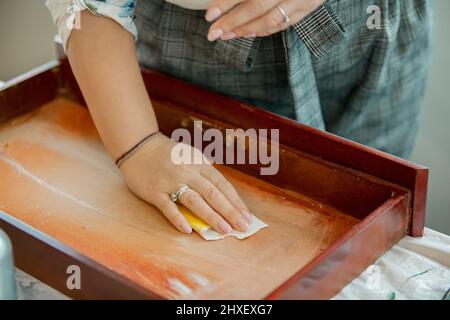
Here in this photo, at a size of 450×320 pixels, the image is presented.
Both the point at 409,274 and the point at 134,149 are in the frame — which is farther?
the point at 134,149

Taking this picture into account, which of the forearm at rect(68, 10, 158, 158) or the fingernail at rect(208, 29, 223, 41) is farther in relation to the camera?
the forearm at rect(68, 10, 158, 158)

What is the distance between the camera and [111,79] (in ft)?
3.47

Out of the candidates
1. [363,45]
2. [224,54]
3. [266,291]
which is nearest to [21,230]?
[266,291]

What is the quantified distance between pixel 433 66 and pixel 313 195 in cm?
99

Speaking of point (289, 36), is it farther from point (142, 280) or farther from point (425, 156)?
point (425, 156)

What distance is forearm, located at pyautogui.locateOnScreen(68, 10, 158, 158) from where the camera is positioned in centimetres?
106

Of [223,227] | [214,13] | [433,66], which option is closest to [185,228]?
[223,227]

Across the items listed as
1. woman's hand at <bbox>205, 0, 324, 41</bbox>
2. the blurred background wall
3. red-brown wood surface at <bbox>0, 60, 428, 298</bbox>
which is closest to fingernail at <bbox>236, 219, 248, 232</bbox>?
red-brown wood surface at <bbox>0, 60, 428, 298</bbox>

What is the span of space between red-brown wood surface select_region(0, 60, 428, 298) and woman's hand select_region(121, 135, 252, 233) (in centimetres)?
9

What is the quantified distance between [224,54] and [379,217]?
0.37 metres

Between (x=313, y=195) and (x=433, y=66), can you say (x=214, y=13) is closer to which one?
(x=313, y=195)

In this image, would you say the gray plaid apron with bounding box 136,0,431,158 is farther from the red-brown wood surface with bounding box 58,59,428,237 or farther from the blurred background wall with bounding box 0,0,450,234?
the blurred background wall with bounding box 0,0,450,234

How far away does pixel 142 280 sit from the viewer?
88 centimetres

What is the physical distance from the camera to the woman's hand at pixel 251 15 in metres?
0.93
